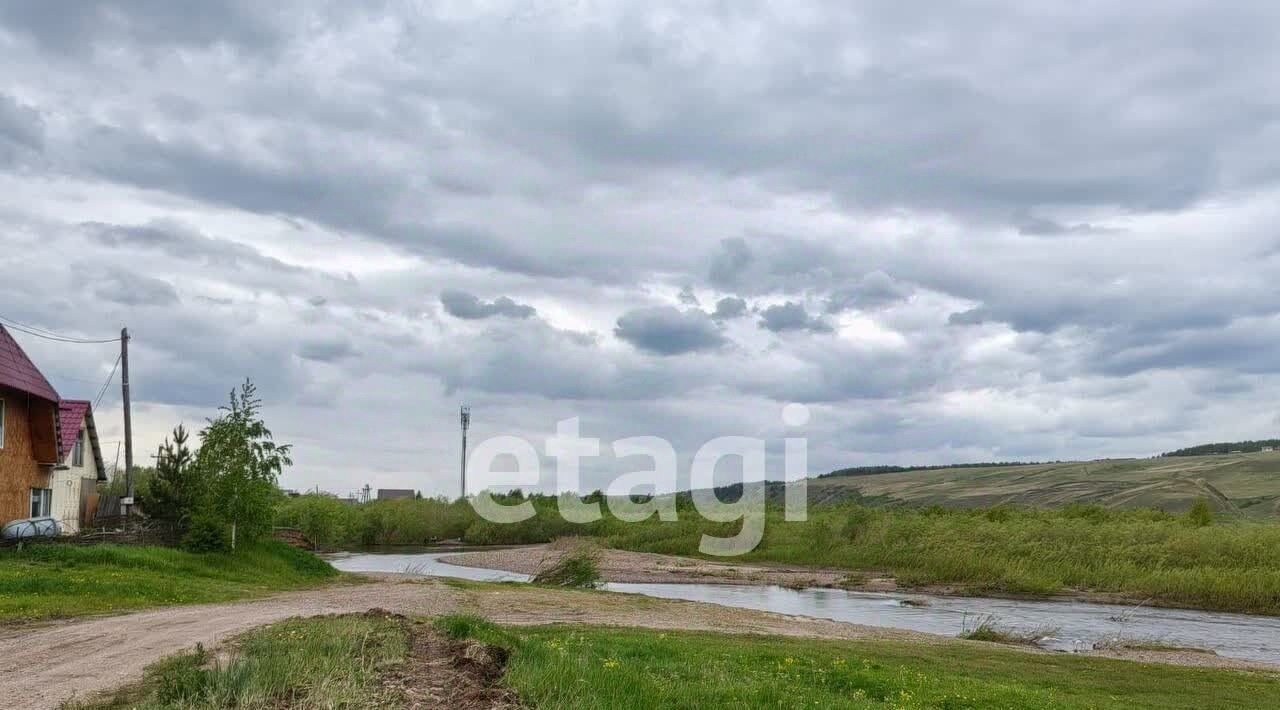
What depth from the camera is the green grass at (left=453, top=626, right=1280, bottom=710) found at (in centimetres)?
1158

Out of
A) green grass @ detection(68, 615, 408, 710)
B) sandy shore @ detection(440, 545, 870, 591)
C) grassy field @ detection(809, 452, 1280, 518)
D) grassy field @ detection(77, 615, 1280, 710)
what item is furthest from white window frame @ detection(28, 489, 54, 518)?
grassy field @ detection(809, 452, 1280, 518)

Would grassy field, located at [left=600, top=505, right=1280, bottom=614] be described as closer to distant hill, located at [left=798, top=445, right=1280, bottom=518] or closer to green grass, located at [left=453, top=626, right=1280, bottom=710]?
green grass, located at [left=453, top=626, right=1280, bottom=710]

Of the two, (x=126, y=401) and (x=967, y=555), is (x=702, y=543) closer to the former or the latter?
(x=967, y=555)

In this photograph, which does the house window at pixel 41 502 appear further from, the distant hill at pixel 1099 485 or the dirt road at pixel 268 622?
the distant hill at pixel 1099 485

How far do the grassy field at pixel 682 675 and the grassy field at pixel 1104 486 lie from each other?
6686 cm

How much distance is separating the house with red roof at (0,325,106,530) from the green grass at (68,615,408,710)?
25.9 meters

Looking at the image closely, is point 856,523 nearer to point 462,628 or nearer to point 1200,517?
point 1200,517

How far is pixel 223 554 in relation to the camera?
33656mm

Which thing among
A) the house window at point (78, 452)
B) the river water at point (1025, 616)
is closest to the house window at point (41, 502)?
the house window at point (78, 452)

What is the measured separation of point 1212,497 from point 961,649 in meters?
80.4

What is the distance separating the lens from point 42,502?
38.4 metres

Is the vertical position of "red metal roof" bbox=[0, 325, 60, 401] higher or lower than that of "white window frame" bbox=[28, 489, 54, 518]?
higher

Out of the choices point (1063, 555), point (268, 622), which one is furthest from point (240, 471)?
point (1063, 555)

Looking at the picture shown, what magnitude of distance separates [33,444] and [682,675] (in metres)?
32.6
